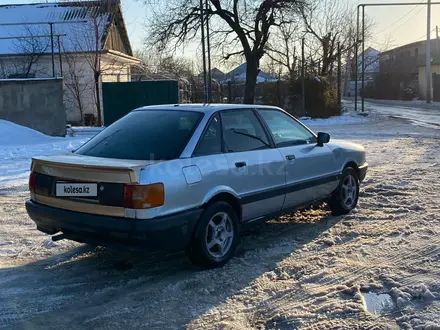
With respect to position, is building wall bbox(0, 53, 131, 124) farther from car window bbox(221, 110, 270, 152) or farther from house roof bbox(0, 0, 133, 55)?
car window bbox(221, 110, 270, 152)

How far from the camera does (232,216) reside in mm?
4922

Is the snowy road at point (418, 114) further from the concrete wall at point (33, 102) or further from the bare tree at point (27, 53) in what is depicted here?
the bare tree at point (27, 53)

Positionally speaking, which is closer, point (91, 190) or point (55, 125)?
point (91, 190)

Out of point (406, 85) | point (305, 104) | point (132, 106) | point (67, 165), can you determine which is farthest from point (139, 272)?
point (406, 85)

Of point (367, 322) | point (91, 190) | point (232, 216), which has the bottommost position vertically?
point (367, 322)

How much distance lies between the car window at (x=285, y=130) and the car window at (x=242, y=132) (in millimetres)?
201

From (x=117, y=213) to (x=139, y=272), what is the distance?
799 mm

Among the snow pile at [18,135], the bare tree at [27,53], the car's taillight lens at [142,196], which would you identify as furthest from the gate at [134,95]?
the car's taillight lens at [142,196]

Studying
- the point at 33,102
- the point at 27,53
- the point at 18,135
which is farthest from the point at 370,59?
the point at 18,135

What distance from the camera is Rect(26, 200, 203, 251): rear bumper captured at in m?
4.19

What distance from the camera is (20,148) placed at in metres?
13.5

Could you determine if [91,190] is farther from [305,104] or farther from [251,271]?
[305,104]

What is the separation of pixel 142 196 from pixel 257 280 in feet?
4.16

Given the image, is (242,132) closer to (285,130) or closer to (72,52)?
(285,130)
